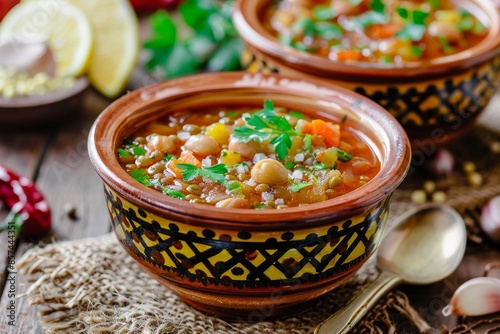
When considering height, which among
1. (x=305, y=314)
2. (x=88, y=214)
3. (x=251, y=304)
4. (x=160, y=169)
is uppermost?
(x=160, y=169)

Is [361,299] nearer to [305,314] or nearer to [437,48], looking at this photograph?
[305,314]

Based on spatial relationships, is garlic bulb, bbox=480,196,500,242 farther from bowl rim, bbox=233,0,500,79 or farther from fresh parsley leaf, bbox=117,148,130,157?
fresh parsley leaf, bbox=117,148,130,157

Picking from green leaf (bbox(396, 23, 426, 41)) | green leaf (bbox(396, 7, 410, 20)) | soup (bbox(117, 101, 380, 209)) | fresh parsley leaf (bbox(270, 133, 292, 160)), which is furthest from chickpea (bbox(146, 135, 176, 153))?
green leaf (bbox(396, 7, 410, 20))

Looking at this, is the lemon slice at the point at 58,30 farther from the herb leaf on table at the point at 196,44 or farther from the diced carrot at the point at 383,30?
the diced carrot at the point at 383,30

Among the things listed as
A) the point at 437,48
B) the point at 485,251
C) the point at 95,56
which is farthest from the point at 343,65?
the point at 95,56

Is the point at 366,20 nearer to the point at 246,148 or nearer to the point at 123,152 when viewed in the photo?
the point at 246,148

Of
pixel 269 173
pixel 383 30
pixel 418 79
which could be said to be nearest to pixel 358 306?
pixel 269 173
